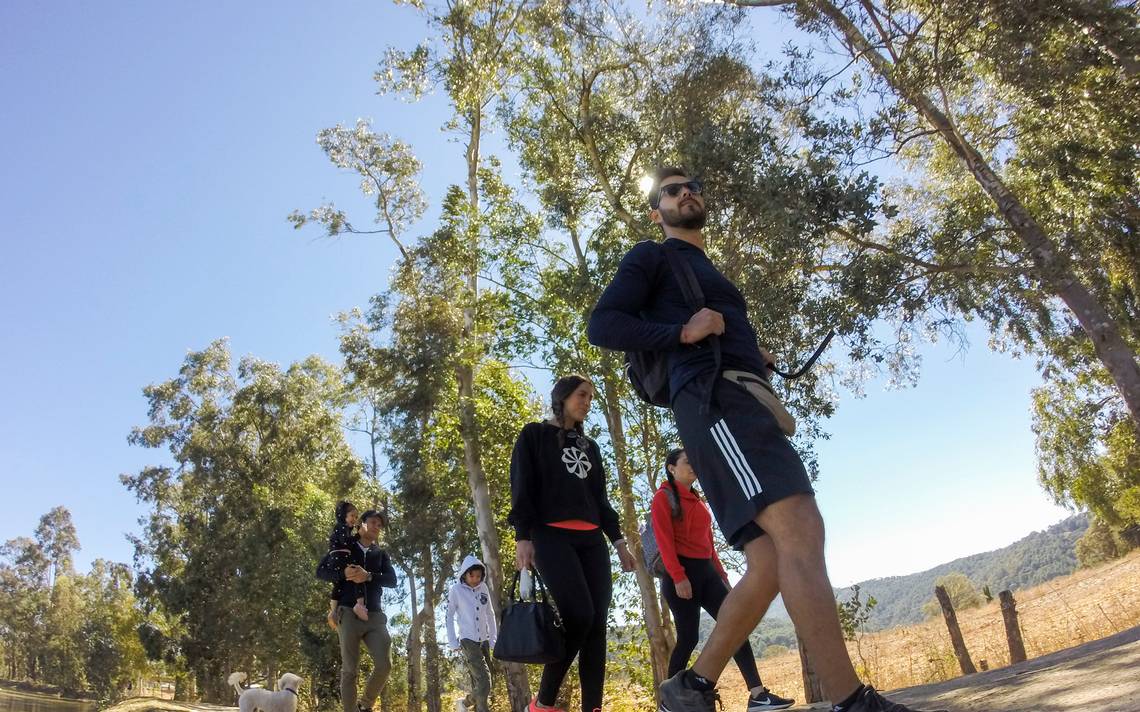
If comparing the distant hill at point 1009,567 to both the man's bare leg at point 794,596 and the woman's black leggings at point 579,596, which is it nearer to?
the woman's black leggings at point 579,596

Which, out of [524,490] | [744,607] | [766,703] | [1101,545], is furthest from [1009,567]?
[744,607]

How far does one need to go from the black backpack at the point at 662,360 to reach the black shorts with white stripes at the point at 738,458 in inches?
9.1

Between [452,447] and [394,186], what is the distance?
7698 millimetres

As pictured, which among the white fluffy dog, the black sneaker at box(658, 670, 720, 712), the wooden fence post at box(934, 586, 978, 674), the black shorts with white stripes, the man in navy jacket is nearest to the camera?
the black shorts with white stripes

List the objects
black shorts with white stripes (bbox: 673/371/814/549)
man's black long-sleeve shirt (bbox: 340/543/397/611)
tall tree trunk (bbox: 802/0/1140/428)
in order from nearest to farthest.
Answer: black shorts with white stripes (bbox: 673/371/814/549), man's black long-sleeve shirt (bbox: 340/543/397/611), tall tree trunk (bbox: 802/0/1140/428)

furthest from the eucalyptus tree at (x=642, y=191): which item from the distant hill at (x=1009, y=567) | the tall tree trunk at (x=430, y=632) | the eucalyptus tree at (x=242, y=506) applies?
the distant hill at (x=1009, y=567)

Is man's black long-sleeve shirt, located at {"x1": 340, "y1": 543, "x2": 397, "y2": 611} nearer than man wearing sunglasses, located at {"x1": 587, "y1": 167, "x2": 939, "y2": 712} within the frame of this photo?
No

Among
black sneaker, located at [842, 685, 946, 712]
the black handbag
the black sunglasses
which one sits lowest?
black sneaker, located at [842, 685, 946, 712]

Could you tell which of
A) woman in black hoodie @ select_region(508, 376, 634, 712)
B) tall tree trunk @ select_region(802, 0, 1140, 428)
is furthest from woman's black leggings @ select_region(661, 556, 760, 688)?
tall tree trunk @ select_region(802, 0, 1140, 428)

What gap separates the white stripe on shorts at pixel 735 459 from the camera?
2.34 m

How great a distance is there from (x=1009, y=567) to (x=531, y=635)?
578ft

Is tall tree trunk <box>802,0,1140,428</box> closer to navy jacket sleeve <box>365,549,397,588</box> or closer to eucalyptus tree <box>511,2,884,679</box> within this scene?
eucalyptus tree <box>511,2,884,679</box>

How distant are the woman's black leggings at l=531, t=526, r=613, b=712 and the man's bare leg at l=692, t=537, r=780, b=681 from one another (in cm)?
170

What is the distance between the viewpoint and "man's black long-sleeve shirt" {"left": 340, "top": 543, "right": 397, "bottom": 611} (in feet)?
23.2
